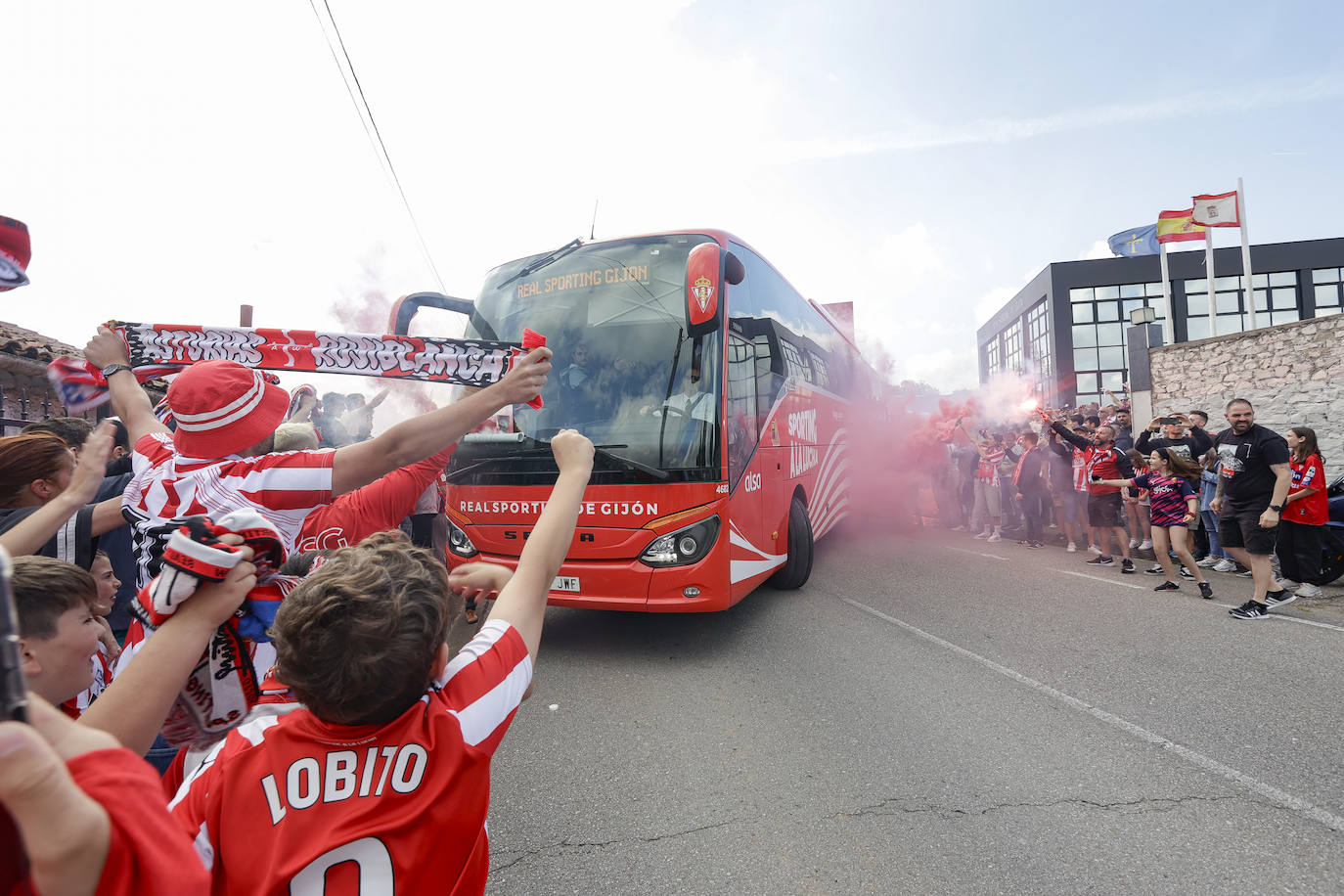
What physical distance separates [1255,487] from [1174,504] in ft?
2.22

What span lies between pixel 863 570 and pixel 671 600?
14.3 feet

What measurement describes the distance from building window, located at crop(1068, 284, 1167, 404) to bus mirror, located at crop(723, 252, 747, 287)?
30.1 metres

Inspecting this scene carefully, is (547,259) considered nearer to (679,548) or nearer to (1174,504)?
(679,548)

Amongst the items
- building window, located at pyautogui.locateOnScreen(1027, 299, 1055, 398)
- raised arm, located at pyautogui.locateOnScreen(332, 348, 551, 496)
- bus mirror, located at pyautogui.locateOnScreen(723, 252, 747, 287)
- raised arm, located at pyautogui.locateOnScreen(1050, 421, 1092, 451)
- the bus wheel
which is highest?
building window, located at pyautogui.locateOnScreen(1027, 299, 1055, 398)

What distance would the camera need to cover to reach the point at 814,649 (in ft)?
16.8

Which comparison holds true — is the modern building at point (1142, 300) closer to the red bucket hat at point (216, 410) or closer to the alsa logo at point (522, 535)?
the alsa logo at point (522, 535)

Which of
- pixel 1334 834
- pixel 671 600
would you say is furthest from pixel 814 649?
pixel 1334 834

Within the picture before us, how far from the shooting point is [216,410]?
176cm

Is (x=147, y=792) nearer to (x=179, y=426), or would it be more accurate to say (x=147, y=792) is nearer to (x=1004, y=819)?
(x=179, y=426)

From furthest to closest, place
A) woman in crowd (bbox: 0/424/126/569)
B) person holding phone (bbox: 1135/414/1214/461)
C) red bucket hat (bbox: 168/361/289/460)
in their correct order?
1. person holding phone (bbox: 1135/414/1214/461)
2. woman in crowd (bbox: 0/424/126/569)
3. red bucket hat (bbox: 168/361/289/460)

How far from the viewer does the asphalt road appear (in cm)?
251

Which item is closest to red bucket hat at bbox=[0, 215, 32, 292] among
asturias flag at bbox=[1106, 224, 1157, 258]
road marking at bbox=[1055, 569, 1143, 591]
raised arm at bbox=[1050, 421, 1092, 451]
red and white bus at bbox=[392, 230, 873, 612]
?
red and white bus at bbox=[392, 230, 873, 612]

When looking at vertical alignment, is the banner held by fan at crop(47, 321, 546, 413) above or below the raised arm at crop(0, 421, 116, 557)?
above

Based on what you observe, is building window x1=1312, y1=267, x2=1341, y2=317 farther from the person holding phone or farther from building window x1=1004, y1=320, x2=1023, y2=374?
the person holding phone
